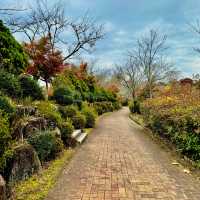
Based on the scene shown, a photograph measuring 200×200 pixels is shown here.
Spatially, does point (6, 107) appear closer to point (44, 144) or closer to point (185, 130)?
point (44, 144)

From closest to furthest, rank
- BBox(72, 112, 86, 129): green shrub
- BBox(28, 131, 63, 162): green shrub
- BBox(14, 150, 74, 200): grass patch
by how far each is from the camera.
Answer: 1. BBox(14, 150, 74, 200): grass patch
2. BBox(28, 131, 63, 162): green shrub
3. BBox(72, 112, 86, 129): green shrub

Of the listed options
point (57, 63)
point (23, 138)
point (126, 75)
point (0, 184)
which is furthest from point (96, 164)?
point (126, 75)

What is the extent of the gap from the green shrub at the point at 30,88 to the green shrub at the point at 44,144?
4.31m

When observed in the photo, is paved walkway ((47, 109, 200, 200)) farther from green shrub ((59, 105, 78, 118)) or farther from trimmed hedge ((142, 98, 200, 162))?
green shrub ((59, 105, 78, 118))

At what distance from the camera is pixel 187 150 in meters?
8.24

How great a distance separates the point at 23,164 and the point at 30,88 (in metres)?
6.62

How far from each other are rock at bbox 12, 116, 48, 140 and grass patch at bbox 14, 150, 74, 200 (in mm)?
1032

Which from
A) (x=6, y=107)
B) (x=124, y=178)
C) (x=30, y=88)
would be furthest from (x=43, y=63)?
(x=124, y=178)

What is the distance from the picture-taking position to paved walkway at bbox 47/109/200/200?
5.31m

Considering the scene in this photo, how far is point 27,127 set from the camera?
7.80 m

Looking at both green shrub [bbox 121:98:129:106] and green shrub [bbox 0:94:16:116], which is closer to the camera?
green shrub [bbox 0:94:16:116]

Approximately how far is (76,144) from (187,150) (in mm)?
4061

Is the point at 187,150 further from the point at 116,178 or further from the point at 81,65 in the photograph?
the point at 81,65

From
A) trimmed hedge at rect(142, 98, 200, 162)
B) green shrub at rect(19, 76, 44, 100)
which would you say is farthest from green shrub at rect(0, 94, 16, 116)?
trimmed hedge at rect(142, 98, 200, 162)
